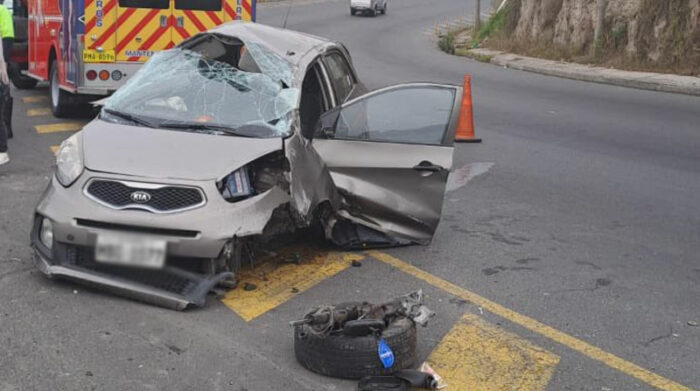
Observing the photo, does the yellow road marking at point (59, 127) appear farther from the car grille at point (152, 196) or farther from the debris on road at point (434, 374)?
the debris on road at point (434, 374)

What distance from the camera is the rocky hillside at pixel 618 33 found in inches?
779

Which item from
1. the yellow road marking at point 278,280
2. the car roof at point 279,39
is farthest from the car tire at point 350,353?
the car roof at point 279,39

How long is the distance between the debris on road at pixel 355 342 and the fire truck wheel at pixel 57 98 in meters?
8.78

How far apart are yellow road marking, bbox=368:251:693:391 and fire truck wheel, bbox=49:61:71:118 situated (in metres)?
7.37

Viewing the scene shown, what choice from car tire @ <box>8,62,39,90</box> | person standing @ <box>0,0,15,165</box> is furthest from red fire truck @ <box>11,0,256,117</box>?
car tire @ <box>8,62,39,90</box>

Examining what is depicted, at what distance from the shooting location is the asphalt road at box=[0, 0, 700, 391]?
4496mm

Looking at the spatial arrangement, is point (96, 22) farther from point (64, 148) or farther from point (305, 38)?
point (64, 148)

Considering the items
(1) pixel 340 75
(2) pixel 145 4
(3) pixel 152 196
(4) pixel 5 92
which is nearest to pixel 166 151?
(3) pixel 152 196

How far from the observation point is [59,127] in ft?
→ 38.4

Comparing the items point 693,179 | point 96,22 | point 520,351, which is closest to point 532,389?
point 520,351

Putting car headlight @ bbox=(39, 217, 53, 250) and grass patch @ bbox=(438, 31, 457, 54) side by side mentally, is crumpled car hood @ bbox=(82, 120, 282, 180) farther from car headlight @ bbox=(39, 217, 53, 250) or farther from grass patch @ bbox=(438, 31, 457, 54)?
grass patch @ bbox=(438, 31, 457, 54)

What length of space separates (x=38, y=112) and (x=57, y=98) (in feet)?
2.62

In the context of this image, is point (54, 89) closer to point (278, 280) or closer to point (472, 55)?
point (278, 280)

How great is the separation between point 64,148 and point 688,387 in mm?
4214
